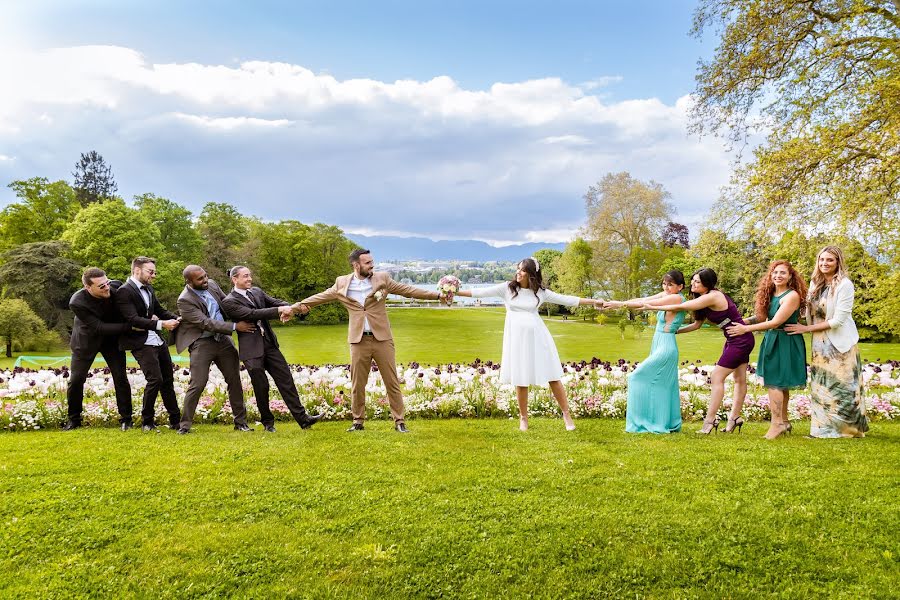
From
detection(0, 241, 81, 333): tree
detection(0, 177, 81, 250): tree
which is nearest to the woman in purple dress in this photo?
detection(0, 241, 81, 333): tree

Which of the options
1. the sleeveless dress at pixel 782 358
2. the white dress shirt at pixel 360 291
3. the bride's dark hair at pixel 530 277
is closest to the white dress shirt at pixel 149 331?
the white dress shirt at pixel 360 291

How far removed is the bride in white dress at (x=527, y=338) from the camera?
735cm

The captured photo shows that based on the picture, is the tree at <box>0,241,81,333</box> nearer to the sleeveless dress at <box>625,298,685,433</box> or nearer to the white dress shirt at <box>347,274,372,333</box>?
the white dress shirt at <box>347,274,372,333</box>

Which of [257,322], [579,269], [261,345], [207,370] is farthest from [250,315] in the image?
[579,269]

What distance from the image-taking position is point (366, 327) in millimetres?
7504

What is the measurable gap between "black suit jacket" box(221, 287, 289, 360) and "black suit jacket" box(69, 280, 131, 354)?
167cm

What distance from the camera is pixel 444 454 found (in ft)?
20.4

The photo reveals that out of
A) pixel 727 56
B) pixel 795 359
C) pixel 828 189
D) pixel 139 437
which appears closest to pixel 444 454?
pixel 139 437

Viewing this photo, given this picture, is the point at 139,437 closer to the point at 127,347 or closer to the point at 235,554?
the point at 127,347

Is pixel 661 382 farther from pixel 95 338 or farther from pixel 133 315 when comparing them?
pixel 95 338

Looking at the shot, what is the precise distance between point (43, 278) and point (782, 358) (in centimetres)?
4259

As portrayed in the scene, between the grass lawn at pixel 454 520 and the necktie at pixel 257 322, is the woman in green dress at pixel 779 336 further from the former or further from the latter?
the necktie at pixel 257 322

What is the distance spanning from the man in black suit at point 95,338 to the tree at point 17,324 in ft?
88.5

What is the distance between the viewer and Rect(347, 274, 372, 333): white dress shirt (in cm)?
749
